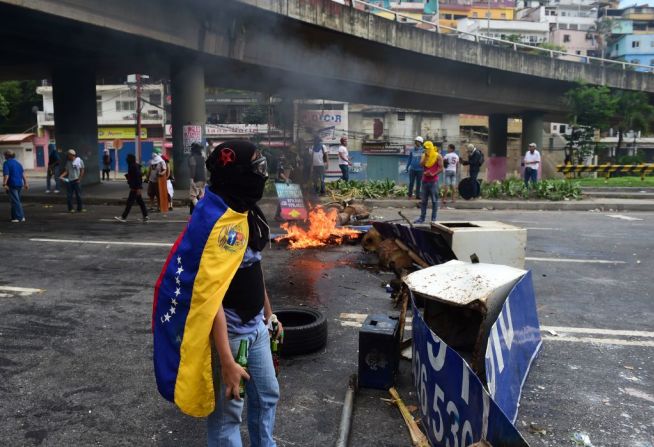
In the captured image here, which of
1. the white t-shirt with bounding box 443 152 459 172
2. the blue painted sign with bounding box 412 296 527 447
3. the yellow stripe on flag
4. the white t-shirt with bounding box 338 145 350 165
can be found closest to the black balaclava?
the yellow stripe on flag

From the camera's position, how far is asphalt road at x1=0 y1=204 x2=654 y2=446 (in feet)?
11.3

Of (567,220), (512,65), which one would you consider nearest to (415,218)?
(567,220)

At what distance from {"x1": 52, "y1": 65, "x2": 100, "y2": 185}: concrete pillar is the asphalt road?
1390cm

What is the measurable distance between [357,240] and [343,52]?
41.8ft

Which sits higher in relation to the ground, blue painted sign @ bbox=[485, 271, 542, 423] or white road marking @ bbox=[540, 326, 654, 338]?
blue painted sign @ bbox=[485, 271, 542, 423]

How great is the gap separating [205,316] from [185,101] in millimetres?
17539

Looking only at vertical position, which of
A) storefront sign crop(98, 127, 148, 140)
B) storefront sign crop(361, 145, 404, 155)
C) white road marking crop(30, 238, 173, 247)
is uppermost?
storefront sign crop(98, 127, 148, 140)

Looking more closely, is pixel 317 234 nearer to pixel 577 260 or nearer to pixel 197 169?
pixel 577 260

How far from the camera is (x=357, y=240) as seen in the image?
31.6ft

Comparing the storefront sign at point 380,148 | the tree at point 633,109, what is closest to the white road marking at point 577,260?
the tree at point 633,109

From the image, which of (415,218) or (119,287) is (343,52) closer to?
(415,218)

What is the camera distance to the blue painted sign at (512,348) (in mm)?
3346

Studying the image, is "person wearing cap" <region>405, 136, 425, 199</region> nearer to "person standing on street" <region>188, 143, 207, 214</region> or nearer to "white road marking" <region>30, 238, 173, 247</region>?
"person standing on street" <region>188, 143, 207, 214</region>

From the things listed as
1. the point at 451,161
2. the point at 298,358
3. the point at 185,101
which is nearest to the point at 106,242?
the point at 298,358
